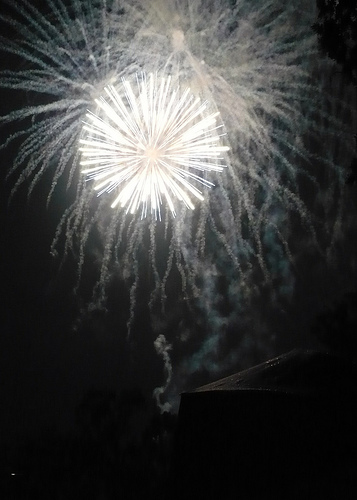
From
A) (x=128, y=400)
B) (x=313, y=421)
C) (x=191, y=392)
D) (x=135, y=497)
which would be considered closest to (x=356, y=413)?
(x=313, y=421)

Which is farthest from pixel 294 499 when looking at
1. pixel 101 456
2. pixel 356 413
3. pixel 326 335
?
pixel 101 456

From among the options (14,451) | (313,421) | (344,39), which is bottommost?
(313,421)

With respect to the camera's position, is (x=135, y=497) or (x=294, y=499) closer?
(x=294, y=499)

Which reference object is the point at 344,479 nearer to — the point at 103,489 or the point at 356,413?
the point at 356,413

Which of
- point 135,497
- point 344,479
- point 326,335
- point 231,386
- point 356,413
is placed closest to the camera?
point 344,479

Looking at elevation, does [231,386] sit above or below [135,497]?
below

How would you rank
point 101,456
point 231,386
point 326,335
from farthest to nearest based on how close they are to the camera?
point 101,456 < point 326,335 < point 231,386
